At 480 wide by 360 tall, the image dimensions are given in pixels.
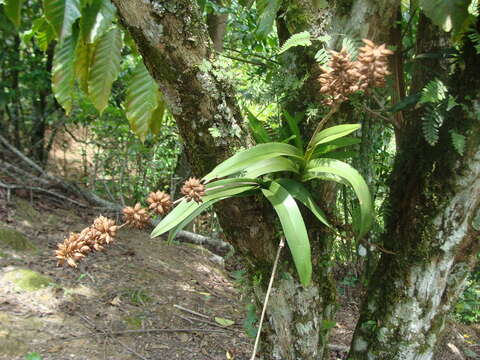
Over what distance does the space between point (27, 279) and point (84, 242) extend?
2171mm

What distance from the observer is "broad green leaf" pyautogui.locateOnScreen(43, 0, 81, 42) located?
1.38 metres

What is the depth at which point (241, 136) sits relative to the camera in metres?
1.58

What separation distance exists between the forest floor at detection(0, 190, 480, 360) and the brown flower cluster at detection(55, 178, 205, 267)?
103cm

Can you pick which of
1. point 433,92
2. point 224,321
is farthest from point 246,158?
point 224,321

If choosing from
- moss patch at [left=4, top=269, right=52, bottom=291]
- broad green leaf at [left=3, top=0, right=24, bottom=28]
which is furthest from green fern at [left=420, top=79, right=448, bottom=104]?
moss patch at [left=4, top=269, right=52, bottom=291]

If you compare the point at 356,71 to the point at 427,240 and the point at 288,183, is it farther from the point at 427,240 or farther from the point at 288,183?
the point at 427,240

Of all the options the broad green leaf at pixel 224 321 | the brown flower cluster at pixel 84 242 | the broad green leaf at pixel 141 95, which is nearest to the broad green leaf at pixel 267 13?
the broad green leaf at pixel 141 95

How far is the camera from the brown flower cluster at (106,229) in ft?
3.82

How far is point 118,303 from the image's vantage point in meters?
3.11

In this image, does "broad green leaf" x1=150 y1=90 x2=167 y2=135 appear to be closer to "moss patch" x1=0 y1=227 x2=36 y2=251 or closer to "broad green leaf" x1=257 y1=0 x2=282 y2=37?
"broad green leaf" x1=257 y1=0 x2=282 y2=37

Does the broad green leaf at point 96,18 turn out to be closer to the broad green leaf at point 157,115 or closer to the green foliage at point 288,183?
the broad green leaf at point 157,115

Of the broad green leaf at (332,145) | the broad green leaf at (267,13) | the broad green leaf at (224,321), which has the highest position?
the broad green leaf at (267,13)

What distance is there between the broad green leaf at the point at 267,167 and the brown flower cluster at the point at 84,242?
1.49 ft

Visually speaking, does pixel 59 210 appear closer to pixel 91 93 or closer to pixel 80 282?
pixel 80 282
